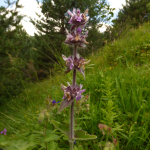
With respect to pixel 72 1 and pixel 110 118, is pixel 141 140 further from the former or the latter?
pixel 72 1

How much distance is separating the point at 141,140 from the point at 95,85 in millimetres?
1230

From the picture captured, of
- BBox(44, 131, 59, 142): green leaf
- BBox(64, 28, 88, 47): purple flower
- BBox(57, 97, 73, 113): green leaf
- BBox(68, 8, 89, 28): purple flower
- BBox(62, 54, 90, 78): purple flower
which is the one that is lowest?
BBox(44, 131, 59, 142): green leaf

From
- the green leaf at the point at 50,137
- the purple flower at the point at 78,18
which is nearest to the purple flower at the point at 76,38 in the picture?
the purple flower at the point at 78,18

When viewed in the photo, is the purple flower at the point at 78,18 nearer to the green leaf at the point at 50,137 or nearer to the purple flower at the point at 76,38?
the purple flower at the point at 76,38

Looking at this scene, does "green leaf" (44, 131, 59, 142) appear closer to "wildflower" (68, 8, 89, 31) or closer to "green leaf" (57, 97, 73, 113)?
"green leaf" (57, 97, 73, 113)

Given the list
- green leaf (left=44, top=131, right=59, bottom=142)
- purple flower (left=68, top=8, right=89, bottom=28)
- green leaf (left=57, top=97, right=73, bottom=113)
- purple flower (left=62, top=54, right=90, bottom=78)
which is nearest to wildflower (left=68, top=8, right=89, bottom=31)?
purple flower (left=68, top=8, right=89, bottom=28)

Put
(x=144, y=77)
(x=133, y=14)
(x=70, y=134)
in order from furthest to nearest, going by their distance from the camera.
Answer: (x=133, y=14)
(x=144, y=77)
(x=70, y=134)

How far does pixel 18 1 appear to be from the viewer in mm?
5852

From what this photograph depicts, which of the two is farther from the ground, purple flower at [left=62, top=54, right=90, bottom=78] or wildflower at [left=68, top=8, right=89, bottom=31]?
wildflower at [left=68, top=8, right=89, bottom=31]

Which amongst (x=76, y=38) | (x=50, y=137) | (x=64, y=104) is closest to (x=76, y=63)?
(x=76, y=38)

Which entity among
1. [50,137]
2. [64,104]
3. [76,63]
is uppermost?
[76,63]

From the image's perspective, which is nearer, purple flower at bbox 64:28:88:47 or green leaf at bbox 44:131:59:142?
purple flower at bbox 64:28:88:47

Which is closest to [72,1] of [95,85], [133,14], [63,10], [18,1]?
[63,10]

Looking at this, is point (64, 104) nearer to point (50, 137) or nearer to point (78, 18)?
point (50, 137)
